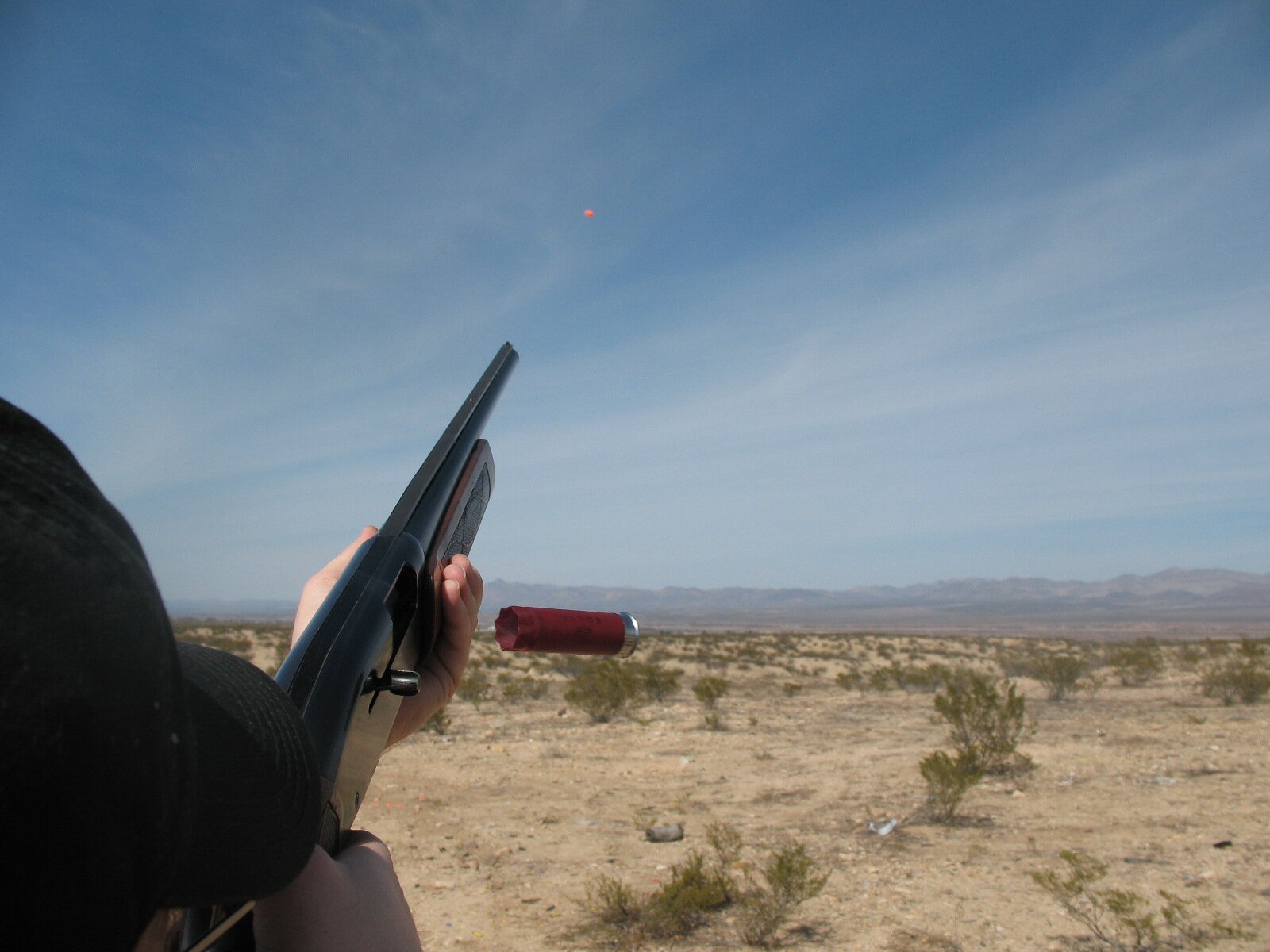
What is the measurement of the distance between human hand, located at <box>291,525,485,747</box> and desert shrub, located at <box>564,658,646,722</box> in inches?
560

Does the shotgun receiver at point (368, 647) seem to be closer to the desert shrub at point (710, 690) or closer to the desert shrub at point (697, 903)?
the desert shrub at point (697, 903)

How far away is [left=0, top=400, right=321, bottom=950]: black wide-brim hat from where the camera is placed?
47 cm

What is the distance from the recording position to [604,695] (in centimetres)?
1578

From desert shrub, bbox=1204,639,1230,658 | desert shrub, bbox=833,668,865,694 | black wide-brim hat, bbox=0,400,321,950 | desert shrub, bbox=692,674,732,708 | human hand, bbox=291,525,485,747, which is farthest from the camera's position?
desert shrub, bbox=1204,639,1230,658

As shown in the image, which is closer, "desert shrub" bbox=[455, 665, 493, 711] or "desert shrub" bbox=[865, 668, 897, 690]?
"desert shrub" bbox=[455, 665, 493, 711]

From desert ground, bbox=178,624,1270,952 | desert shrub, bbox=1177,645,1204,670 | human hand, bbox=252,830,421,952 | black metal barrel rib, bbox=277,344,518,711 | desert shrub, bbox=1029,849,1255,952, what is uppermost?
black metal barrel rib, bbox=277,344,518,711

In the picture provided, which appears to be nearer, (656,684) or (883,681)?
(656,684)

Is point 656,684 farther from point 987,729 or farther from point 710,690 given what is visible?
point 987,729

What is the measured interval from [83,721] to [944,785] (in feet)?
29.9

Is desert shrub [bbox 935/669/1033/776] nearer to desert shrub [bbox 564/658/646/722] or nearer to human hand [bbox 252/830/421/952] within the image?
desert shrub [bbox 564/658/646/722]

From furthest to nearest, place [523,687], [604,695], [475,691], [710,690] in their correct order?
[523,687], [475,691], [710,690], [604,695]

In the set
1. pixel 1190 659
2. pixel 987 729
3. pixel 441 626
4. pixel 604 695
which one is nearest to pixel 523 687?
pixel 604 695

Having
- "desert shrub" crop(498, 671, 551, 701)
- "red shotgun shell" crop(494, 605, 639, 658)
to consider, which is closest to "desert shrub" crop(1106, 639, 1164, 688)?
"desert shrub" crop(498, 671, 551, 701)

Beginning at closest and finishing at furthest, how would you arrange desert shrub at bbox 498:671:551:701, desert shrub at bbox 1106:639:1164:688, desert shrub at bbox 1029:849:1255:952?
desert shrub at bbox 1029:849:1255:952
desert shrub at bbox 498:671:551:701
desert shrub at bbox 1106:639:1164:688
